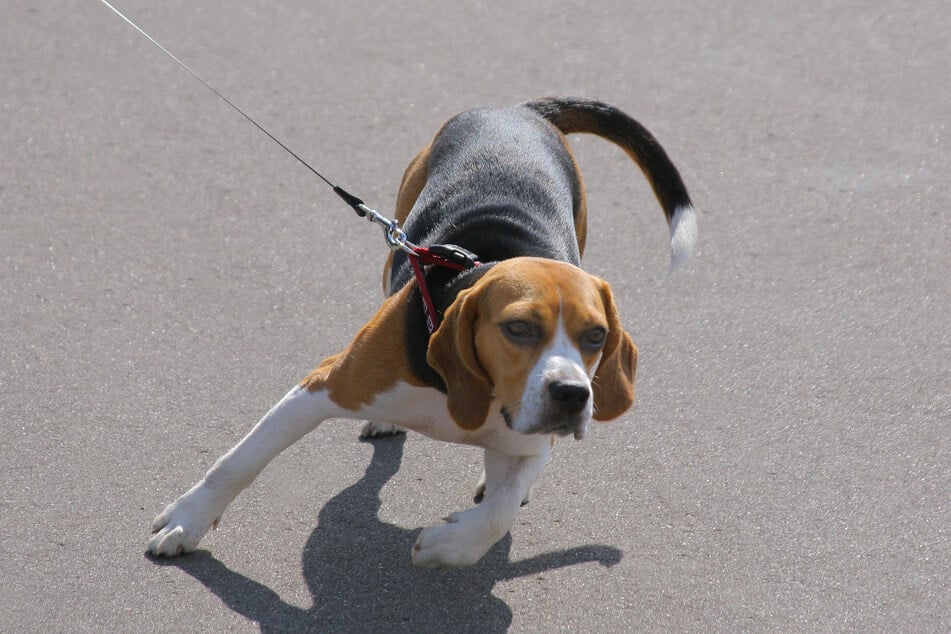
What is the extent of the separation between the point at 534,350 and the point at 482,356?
0.20 m

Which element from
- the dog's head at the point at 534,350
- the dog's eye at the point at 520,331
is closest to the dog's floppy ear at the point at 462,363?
the dog's head at the point at 534,350

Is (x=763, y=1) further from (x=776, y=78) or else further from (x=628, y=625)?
(x=628, y=625)

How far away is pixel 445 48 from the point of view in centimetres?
850

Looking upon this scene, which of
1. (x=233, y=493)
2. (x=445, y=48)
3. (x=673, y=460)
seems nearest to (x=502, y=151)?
(x=673, y=460)

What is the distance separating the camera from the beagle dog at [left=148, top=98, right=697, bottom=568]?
3.55m

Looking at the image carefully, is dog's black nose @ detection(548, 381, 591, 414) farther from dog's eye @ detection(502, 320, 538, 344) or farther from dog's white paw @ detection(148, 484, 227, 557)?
dog's white paw @ detection(148, 484, 227, 557)

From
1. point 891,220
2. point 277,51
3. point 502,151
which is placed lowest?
point 277,51

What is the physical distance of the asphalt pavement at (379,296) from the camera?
4.05 meters

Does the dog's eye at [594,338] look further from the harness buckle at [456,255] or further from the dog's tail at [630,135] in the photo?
the dog's tail at [630,135]

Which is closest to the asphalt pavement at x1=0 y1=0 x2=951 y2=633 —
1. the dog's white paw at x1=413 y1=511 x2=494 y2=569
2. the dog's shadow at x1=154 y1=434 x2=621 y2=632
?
the dog's shadow at x1=154 y1=434 x2=621 y2=632

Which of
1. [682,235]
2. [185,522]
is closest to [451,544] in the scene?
[185,522]

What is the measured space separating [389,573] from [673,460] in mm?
1249

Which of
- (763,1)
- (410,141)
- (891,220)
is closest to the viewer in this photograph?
(891,220)

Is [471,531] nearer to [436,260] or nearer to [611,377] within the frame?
[611,377]
